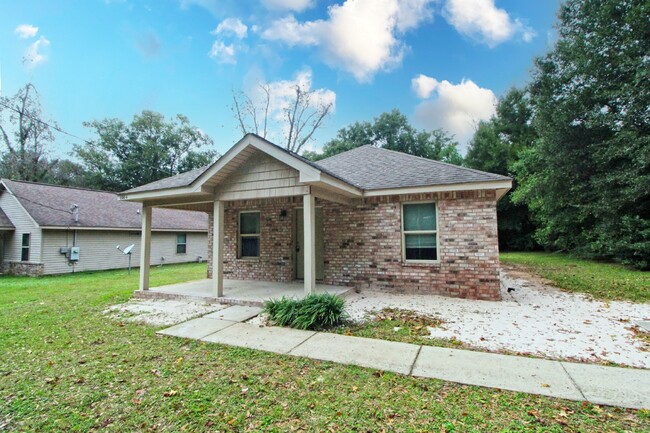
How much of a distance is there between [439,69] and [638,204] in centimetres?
1011

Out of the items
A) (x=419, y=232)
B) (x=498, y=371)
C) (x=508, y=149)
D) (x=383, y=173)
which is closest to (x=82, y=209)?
(x=383, y=173)

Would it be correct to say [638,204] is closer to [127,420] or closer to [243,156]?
[243,156]

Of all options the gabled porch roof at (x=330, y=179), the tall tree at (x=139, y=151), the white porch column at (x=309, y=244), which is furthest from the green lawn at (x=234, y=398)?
the tall tree at (x=139, y=151)

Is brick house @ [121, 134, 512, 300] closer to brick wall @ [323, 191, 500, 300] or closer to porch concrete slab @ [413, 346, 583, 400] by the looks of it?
brick wall @ [323, 191, 500, 300]

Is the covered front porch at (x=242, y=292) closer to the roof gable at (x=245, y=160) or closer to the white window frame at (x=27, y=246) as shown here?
the roof gable at (x=245, y=160)

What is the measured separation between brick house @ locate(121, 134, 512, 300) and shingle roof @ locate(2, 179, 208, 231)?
362 inches

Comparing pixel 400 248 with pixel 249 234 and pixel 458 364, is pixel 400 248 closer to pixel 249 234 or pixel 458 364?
pixel 458 364

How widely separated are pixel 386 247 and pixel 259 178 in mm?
3499

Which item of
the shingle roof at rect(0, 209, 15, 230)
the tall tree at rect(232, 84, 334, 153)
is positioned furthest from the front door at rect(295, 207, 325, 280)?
the tall tree at rect(232, 84, 334, 153)

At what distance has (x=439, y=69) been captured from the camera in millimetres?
15469

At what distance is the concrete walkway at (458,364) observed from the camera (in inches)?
113

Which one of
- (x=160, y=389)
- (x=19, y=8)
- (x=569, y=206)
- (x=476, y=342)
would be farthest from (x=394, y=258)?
(x=19, y=8)

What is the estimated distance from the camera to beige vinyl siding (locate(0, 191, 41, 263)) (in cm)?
1339

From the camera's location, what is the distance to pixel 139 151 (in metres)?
28.5
